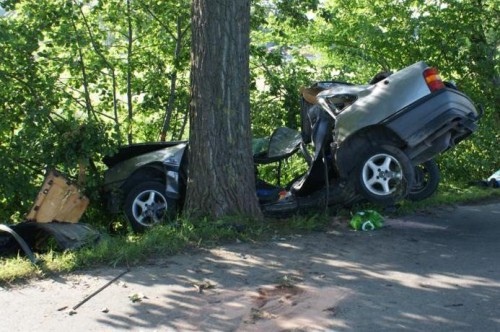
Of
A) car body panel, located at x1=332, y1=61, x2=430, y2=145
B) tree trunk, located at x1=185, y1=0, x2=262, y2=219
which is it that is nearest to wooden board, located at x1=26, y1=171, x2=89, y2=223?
tree trunk, located at x1=185, y1=0, x2=262, y2=219

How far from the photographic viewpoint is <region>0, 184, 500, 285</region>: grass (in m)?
5.70

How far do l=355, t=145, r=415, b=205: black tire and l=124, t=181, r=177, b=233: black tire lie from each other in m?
2.40

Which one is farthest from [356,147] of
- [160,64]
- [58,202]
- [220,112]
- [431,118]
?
[160,64]

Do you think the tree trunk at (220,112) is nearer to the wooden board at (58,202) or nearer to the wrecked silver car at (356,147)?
the wrecked silver car at (356,147)

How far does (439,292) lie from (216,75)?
3.32 meters

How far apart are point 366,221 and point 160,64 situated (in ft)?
18.9

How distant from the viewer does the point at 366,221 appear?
7.30 metres

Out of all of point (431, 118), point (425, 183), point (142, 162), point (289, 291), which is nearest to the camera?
point (289, 291)

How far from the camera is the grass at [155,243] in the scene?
225 inches

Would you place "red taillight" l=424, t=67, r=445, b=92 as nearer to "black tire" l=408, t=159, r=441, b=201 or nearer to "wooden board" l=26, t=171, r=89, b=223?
"black tire" l=408, t=159, r=441, b=201

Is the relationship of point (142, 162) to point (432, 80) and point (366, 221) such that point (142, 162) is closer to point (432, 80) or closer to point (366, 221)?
point (366, 221)

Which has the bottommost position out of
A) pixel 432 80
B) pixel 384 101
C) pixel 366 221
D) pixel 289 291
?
pixel 289 291

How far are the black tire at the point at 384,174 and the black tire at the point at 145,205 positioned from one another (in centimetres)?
240

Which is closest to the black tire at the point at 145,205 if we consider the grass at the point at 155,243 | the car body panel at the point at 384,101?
the grass at the point at 155,243
